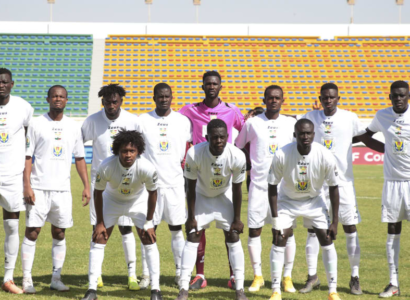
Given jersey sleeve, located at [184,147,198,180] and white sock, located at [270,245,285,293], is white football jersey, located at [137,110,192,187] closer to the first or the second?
jersey sleeve, located at [184,147,198,180]

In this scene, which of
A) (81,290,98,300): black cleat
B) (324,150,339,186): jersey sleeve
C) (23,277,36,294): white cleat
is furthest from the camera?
(23,277,36,294): white cleat

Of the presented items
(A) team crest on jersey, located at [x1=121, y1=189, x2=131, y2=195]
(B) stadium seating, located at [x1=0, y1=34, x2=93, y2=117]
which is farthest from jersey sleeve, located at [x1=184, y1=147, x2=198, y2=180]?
(B) stadium seating, located at [x1=0, y1=34, x2=93, y2=117]

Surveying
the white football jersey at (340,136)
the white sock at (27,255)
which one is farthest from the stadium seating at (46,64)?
the white football jersey at (340,136)

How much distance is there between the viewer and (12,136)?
6367 millimetres

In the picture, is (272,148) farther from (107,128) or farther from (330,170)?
(107,128)

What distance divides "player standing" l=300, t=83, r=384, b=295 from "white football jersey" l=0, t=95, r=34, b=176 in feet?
11.5

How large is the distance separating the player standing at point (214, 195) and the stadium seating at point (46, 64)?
25215 mm

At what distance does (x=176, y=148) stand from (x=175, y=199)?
2.04 feet

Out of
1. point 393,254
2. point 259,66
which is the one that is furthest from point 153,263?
point 259,66

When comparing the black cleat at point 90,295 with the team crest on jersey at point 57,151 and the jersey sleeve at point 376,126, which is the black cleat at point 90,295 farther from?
the jersey sleeve at point 376,126

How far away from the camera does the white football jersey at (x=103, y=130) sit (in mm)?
6625

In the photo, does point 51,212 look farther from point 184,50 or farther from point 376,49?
point 376,49

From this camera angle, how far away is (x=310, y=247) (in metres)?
6.75

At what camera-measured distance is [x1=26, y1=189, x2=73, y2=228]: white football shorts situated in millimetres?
6375
